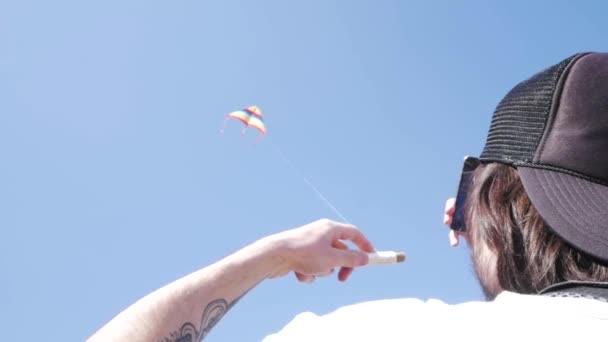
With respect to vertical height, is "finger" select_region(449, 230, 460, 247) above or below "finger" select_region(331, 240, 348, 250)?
below

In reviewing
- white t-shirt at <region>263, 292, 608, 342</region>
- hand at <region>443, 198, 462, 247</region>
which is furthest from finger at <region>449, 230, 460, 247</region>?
white t-shirt at <region>263, 292, 608, 342</region>

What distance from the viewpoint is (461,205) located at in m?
1.99

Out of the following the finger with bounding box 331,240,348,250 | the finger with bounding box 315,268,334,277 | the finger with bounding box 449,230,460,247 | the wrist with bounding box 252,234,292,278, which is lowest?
the finger with bounding box 449,230,460,247

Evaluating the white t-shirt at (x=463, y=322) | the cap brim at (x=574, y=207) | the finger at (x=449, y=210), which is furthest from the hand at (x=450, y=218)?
the white t-shirt at (x=463, y=322)

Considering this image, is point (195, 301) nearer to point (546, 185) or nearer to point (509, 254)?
point (509, 254)

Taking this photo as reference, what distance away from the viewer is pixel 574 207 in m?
1.47

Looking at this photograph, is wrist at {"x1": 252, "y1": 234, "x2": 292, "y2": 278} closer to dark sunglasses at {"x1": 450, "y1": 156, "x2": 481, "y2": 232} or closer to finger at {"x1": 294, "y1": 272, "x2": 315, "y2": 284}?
finger at {"x1": 294, "y1": 272, "x2": 315, "y2": 284}

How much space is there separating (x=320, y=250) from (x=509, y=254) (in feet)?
2.34

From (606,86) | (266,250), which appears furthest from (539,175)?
(266,250)

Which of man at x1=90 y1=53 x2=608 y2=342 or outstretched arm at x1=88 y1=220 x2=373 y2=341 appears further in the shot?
outstretched arm at x1=88 y1=220 x2=373 y2=341

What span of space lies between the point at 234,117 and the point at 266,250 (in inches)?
515

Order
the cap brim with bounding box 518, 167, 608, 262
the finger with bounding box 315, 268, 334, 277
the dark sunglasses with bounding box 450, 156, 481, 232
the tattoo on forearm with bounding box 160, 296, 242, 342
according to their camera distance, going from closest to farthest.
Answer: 1. the cap brim with bounding box 518, 167, 608, 262
2. the tattoo on forearm with bounding box 160, 296, 242, 342
3. the dark sunglasses with bounding box 450, 156, 481, 232
4. the finger with bounding box 315, 268, 334, 277

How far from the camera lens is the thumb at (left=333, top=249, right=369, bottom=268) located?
2.09m

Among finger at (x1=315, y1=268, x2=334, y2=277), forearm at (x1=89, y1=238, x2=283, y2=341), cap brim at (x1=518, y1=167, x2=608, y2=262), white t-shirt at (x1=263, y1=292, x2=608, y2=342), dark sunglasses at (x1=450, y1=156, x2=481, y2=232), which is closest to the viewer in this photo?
white t-shirt at (x1=263, y1=292, x2=608, y2=342)
